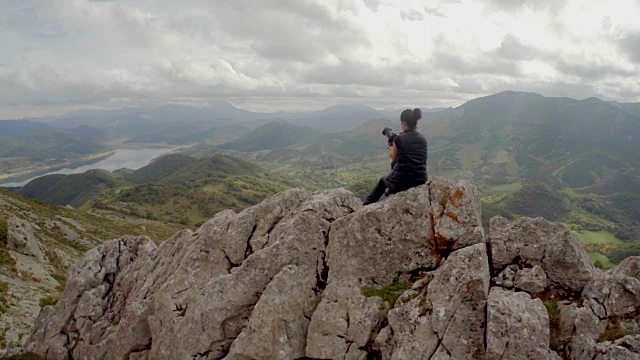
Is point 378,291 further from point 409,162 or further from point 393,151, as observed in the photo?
point 393,151

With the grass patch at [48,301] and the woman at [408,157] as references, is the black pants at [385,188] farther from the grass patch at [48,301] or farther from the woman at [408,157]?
the grass patch at [48,301]

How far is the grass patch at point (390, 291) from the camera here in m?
18.2

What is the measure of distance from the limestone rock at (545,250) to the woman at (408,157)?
5.12 m

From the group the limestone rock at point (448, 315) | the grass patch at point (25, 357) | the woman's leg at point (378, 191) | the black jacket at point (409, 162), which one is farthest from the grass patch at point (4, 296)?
→ the black jacket at point (409, 162)

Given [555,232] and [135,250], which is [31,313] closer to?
[135,250]

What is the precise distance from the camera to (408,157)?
20.5 meters

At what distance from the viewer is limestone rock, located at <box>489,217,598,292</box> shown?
1728cm

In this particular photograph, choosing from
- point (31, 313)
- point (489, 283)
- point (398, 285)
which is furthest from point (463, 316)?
point (31, 313)

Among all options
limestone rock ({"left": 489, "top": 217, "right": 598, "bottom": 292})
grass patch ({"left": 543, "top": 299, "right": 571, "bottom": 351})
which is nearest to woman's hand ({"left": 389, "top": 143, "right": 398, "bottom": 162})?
limestone rock ({"left": 489, "top": 217, "right": 598, "bottom": 292})

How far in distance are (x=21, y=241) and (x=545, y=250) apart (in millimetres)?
73160

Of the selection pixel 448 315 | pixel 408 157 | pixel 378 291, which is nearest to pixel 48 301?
pixel 378 291

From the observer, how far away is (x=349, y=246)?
66.6 feet

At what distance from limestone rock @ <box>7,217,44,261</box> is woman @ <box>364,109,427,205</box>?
6476 centimetres

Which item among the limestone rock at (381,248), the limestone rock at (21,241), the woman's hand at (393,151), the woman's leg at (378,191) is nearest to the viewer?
the limestone rock at (381,248)
